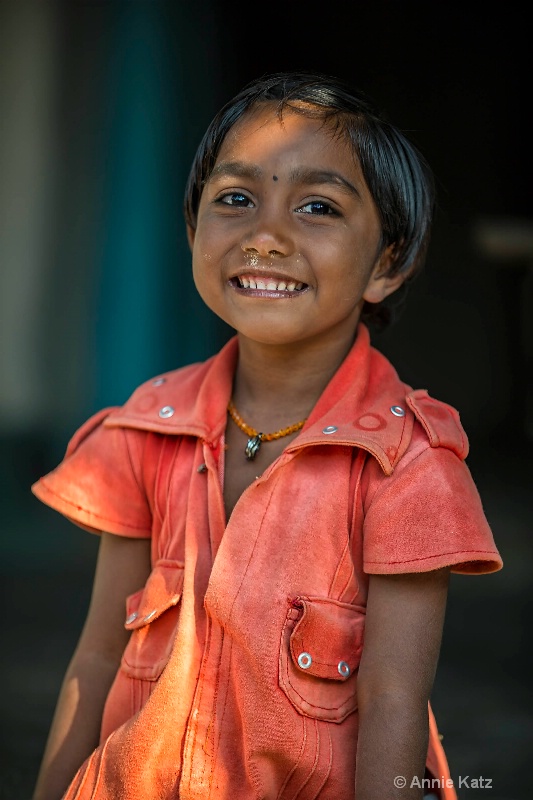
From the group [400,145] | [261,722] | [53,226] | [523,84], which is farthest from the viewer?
[53,226]

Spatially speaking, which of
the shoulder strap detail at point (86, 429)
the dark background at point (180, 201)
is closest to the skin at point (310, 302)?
the shoulder strap detail at point (86, 429)

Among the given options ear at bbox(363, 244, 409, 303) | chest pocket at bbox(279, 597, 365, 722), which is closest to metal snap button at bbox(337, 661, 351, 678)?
chest pocket at bbox(279, 597, 365, 722)

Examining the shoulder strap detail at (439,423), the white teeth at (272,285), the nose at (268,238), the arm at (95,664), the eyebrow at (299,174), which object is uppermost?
the eyebrow at (299,174)

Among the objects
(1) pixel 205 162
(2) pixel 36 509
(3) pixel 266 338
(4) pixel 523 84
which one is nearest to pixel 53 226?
(2) pixel 36 509

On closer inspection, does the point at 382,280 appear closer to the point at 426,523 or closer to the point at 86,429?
the point at 426,523

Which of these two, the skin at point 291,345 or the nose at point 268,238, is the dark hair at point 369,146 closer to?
the skin at point 291,345

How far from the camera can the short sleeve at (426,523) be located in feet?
4.91

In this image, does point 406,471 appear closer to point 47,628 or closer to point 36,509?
point 47,628

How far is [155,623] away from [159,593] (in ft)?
0.17

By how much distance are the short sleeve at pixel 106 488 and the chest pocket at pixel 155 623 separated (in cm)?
14

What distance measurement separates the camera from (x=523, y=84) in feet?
12.0

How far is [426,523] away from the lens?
1.52 meters

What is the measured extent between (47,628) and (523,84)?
2540mm

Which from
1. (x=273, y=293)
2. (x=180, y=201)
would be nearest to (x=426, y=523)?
(x=273, y=293)
